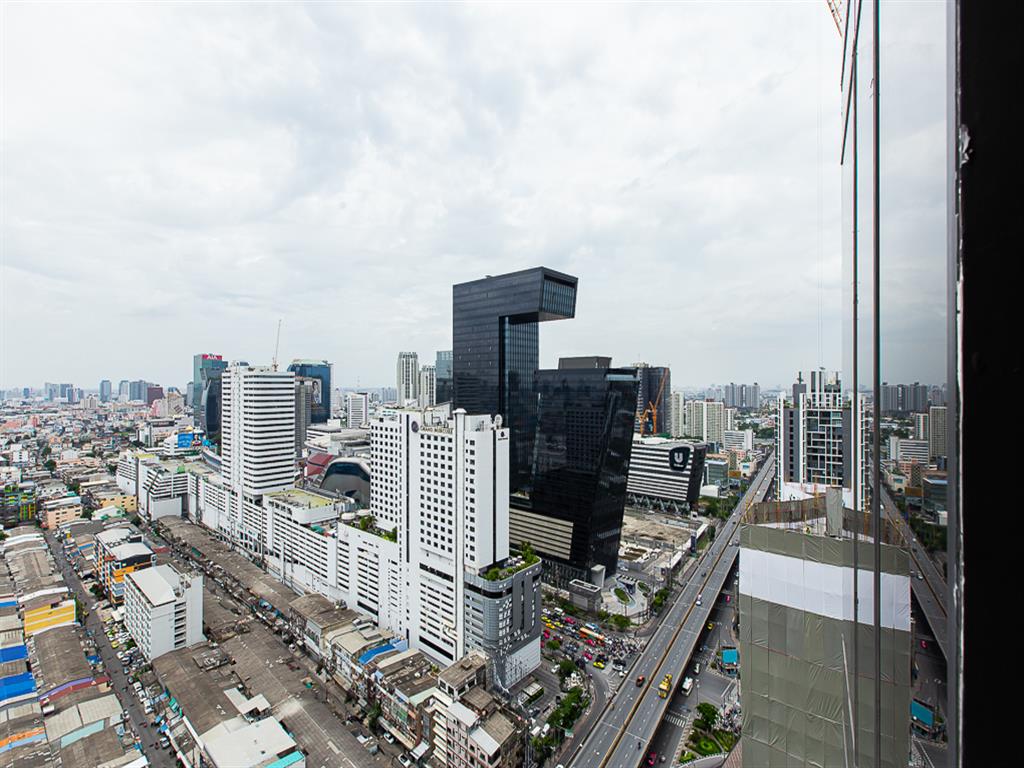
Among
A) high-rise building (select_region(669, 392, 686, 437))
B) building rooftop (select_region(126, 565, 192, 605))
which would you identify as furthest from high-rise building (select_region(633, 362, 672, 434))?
building rooftop (select_region(126, 565, 192, 605))

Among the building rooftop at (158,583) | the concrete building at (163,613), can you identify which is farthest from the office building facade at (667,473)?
the building rooftop at (158,583)

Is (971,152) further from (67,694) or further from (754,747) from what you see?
(67,694)

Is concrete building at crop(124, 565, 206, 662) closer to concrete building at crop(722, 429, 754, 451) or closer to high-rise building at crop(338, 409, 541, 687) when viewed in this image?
high-rise building at crop(338, 409, 541, 687)

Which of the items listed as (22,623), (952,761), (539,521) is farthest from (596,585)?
(952,761)

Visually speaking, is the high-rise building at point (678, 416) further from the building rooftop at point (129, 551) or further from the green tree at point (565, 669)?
the building rooftop at point (129, 551)

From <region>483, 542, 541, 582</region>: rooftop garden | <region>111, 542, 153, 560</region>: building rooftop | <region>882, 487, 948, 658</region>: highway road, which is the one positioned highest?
<region>882, 487, 948, 658</region>: highway road
